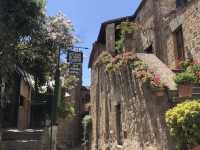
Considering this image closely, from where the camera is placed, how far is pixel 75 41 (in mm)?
20125

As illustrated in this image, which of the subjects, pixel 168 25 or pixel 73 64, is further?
pixel 73 64

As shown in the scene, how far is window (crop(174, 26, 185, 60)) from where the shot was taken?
38.9 feet

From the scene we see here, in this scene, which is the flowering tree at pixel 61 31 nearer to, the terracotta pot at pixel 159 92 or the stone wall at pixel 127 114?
the stone wall at pixel 127 114

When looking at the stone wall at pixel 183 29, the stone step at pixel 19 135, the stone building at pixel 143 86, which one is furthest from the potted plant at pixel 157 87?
the stone step at pixel 19 135

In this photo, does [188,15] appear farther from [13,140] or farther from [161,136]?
[13,140]

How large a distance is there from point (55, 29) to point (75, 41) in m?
1.98

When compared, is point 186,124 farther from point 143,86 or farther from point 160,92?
point 143,86

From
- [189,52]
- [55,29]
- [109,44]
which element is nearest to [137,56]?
[189,52]

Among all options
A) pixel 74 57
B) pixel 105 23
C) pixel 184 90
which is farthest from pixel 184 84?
pixel 105 23

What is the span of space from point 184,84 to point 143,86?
1.25 metres

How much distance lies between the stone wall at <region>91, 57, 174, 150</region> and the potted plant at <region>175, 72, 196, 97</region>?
0.45m

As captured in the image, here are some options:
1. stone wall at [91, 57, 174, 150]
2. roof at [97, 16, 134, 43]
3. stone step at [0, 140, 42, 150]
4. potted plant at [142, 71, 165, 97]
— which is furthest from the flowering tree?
potted plant at [142, 71, 165, 97]

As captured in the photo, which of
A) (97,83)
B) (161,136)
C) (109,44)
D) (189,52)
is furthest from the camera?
(109,44)

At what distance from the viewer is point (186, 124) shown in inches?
256
